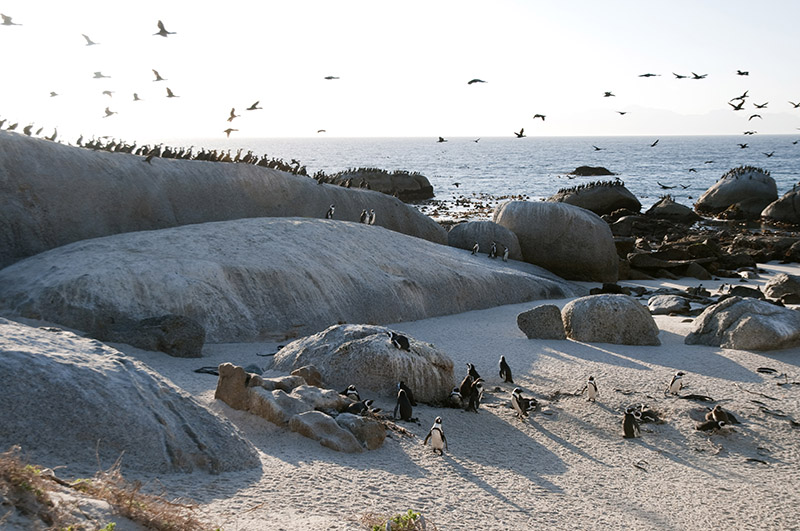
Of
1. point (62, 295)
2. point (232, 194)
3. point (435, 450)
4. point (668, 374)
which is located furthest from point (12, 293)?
point (668, 374)

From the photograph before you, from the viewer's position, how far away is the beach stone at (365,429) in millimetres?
8945

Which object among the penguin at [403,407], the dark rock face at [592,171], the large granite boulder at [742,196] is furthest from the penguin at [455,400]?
the dark rock face at [592,171]

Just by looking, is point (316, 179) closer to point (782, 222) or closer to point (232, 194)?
point (232, 194)

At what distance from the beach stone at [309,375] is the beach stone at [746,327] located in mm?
8544

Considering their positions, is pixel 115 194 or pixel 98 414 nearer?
pixel 98 414

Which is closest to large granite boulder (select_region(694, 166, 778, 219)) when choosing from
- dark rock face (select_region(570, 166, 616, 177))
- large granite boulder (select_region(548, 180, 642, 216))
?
large granite boulder (select_region(548, 180, 642, 216))

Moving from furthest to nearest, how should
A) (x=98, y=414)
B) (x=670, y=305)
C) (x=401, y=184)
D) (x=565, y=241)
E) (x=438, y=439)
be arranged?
(x=401, y=184), (x=565, y=241), (x=670, y=305), (x=438, y=439), (x=98, y=414)

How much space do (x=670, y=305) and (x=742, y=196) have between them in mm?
34574

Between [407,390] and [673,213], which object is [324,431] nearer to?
[407,390]

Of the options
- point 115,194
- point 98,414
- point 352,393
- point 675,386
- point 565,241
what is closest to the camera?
point 98,414

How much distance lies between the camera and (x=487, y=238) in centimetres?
2325

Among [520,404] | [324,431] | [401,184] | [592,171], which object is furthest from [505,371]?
[592,171]

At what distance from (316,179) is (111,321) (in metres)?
9.41

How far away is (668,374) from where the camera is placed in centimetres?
1323
